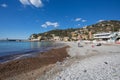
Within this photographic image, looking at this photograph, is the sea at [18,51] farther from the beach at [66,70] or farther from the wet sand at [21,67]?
the beach at [66,70]

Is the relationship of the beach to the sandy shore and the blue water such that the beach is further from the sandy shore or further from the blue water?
the blue water

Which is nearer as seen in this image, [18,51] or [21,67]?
[21,67]

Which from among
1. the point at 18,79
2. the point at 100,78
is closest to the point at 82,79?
the point at 100,78

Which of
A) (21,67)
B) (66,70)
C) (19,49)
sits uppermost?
(66,70)

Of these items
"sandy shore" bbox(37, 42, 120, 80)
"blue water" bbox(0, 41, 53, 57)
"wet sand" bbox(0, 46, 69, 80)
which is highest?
"sandy shore" bbox(37, 42, 120, 80)

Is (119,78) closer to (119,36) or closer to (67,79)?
(67,79)

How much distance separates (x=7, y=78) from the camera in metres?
8.61

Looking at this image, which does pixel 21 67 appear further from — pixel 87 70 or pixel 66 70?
pixel 87 70

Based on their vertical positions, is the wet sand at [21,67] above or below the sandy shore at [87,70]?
below

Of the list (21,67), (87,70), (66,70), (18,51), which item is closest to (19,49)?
(18,51)

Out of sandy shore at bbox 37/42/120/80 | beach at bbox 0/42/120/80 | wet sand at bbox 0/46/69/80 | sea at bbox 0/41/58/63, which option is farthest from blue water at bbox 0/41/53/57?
sandy shore at bbox 37/42/120/80

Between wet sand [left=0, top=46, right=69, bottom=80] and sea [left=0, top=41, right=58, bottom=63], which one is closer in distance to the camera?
wet sand [left=0, top=46, right=69, bottom=80]

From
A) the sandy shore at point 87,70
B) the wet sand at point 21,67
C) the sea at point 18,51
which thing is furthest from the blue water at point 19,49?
the sandy shore at point 87,70

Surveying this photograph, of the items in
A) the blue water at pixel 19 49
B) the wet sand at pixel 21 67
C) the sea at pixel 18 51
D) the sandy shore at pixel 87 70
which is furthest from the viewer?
the blue water at pixel 19 49
